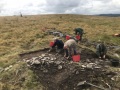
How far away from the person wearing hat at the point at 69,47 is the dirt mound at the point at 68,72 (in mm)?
523

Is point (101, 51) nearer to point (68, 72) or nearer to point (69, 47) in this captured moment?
point (69, 47)

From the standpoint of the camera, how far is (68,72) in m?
15.8

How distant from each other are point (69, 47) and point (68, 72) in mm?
2939

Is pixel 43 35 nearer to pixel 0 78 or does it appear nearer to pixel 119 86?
pixel 0 78

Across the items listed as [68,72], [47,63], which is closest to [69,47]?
[47,63]

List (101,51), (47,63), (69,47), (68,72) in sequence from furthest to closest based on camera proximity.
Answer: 1. (101,51)
2. (69,47)
3. (47,63)
4. (68,72)

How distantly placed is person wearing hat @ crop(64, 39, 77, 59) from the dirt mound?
52 cm

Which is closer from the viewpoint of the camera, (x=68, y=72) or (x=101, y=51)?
(x=68, y=72)

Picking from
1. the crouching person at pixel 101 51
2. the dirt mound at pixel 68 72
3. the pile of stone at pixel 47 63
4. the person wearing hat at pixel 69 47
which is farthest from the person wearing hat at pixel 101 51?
the pile of stone at pixel 47 63

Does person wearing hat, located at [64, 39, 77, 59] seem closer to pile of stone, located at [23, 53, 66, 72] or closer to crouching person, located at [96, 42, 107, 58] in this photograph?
pile of stone, located at [23, 53, 66, 72]

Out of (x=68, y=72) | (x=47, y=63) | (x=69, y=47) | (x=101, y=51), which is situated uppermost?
(x=69, y=47)

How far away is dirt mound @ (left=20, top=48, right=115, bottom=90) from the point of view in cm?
1458

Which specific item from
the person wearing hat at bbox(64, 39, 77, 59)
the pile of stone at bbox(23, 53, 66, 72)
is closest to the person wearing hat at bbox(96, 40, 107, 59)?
the person wearing hat at bbox(64, 39, 77, 59)

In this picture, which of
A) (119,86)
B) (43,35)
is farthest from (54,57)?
(43,35)
